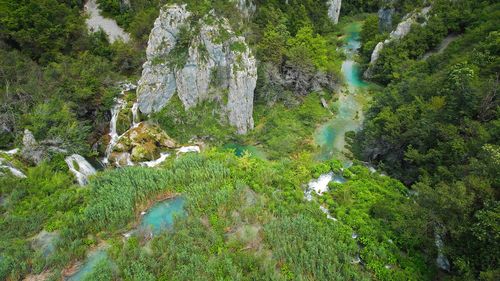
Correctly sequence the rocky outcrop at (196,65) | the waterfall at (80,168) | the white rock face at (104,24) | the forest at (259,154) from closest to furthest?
1. the forest at (259,154)
2. the waterfall at (80,168)
3. the rocky outcrop at (196,65)
4. the white rock face at (104,24)

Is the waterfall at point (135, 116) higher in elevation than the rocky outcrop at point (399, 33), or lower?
lower

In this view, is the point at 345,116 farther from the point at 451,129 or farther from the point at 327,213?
the point at 327,213

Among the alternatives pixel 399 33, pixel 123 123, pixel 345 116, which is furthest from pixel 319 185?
pixel 399 33

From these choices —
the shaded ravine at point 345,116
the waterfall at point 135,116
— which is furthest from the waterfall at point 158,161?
the shaded ravine at point 345,116

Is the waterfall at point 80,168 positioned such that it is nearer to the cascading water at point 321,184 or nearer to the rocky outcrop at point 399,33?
the cascading water at point 321,184

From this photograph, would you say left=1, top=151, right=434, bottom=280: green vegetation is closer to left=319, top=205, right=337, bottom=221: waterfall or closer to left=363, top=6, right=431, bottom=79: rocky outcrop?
left=319, top=205, right=337, bottom=221: waterfall

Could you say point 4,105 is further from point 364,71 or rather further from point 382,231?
point 364,71
